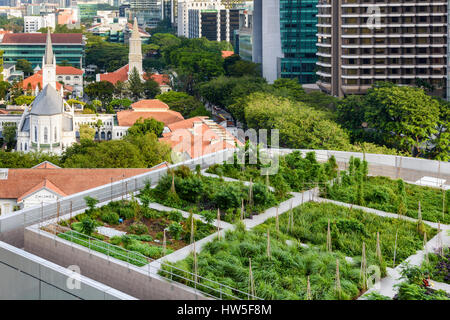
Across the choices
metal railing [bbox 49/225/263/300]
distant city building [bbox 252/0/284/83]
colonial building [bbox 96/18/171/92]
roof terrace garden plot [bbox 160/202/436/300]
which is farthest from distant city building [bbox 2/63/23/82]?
roof terrace garden plot [bbox 160/202/436/300]

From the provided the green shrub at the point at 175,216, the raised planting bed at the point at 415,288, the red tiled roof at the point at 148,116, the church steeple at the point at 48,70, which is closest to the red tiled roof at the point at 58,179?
the green shrub at the point at 175,216

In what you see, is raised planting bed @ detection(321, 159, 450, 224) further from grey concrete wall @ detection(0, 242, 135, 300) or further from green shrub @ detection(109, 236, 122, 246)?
grey concrete wall @ detection(0, 242, 135, 300)

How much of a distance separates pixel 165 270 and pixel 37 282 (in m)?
3.59

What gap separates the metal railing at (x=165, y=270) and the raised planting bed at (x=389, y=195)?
25.8ft

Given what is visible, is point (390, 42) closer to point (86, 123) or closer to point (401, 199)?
point (86, 123)

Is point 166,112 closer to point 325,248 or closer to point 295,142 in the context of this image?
point 295,142

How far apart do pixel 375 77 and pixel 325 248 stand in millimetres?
45141

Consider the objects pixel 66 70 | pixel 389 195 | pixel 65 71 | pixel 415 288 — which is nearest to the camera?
pixel 415 288

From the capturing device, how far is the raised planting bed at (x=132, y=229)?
16.8 meters

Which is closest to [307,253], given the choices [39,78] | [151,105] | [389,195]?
[389,195]

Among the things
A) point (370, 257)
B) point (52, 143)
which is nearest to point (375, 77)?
point (52, 143)

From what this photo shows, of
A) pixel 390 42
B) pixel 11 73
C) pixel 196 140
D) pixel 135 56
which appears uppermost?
pixel 390 42

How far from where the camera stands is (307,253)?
54.2 feet

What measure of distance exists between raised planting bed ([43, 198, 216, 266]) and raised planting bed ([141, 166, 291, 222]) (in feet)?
2.58
